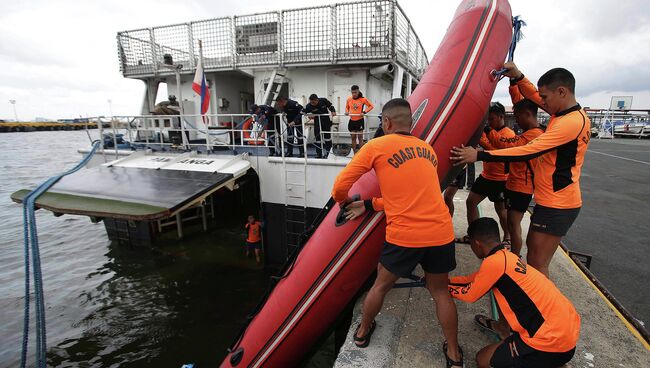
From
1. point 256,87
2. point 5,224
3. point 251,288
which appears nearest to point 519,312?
point 251,288

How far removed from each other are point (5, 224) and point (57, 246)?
5.09 metres

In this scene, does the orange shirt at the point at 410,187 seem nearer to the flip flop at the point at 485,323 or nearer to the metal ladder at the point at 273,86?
the flip flop at the point at 485,323

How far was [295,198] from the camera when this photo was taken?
6586mm

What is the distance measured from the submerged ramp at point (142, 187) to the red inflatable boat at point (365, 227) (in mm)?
2361

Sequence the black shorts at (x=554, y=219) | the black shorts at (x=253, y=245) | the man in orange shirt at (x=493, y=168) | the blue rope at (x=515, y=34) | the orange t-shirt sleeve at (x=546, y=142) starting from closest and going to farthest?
the orange t-shirt sleeve at (x=546, y=142), the black shorts at (x=554, y=219), the blue rope at (x=515, y=34), the man in orange shirt at (x=493, y=168), the black shorts at (x=253, y=245)

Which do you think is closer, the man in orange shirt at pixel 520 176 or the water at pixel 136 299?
the man in orange shirt at pixel 520 176

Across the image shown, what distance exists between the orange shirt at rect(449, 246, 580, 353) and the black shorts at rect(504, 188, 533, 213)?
1.23 meters

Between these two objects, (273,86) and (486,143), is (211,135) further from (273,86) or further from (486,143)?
(486,143)

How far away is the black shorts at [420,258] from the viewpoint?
2.26 meters

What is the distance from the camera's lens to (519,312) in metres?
2.12

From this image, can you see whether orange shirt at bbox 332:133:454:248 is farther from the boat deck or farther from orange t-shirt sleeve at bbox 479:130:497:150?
orange t-shirt sleeve at bbox 479:130:497:150

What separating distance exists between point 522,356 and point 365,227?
1.46 meters

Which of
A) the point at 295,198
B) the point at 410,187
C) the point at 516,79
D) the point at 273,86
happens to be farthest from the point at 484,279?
the point at 273,86

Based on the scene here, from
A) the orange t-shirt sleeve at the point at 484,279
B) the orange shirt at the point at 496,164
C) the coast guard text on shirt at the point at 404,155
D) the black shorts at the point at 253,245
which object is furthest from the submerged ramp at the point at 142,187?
the orange shirt at the point at 496,164
